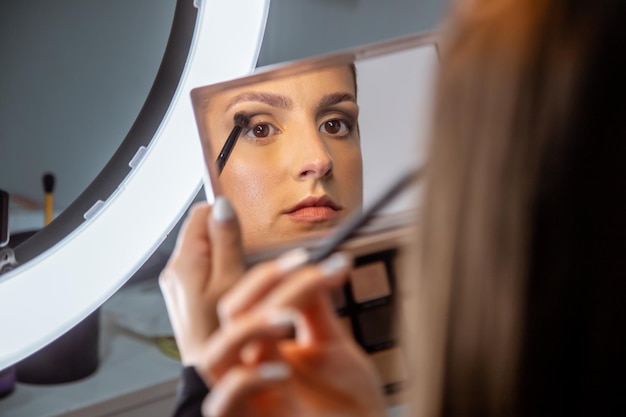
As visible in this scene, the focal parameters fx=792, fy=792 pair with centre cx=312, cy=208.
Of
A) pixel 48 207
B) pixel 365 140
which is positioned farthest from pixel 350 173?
pixel 48 207

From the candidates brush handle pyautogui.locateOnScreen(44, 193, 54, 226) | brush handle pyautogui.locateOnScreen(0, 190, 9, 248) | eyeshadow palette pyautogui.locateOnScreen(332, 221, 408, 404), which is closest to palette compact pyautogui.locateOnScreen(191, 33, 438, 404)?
eyeshadow palette pyautogui.locateOnScreen(332, 221, 408, 404)

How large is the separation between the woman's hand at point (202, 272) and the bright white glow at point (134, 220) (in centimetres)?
12

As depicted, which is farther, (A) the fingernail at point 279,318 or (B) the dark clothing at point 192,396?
(B) the dark clothing at point 192,396

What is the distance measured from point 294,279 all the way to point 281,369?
37 mm

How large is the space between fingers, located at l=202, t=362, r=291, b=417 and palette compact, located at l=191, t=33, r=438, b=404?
68 mm

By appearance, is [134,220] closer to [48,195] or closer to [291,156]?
[291,156]

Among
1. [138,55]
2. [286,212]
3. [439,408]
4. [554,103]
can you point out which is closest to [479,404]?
[439,408]

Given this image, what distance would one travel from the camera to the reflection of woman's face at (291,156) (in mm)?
528

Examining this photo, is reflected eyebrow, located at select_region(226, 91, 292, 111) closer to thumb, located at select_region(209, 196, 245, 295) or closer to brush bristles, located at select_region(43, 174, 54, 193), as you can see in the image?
thumb, located at select_region(209, 196, 245, 295)

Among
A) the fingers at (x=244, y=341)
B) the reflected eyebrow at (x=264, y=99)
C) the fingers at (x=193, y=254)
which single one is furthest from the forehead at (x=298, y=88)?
the fingers at (x=244, y=341)

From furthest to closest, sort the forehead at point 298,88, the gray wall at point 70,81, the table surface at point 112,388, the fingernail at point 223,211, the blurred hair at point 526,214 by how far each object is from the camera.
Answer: the gray wall at point 70,81
the table surface at point 112,388
the forehead at point 298,88
the fingernail at point 223,211
the blurred hair at point 526,214

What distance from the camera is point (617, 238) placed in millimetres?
302

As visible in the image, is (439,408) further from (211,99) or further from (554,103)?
(211,99)

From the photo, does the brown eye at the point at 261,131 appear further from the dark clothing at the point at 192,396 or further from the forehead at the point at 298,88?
the dark clothing at the point at 192,396
